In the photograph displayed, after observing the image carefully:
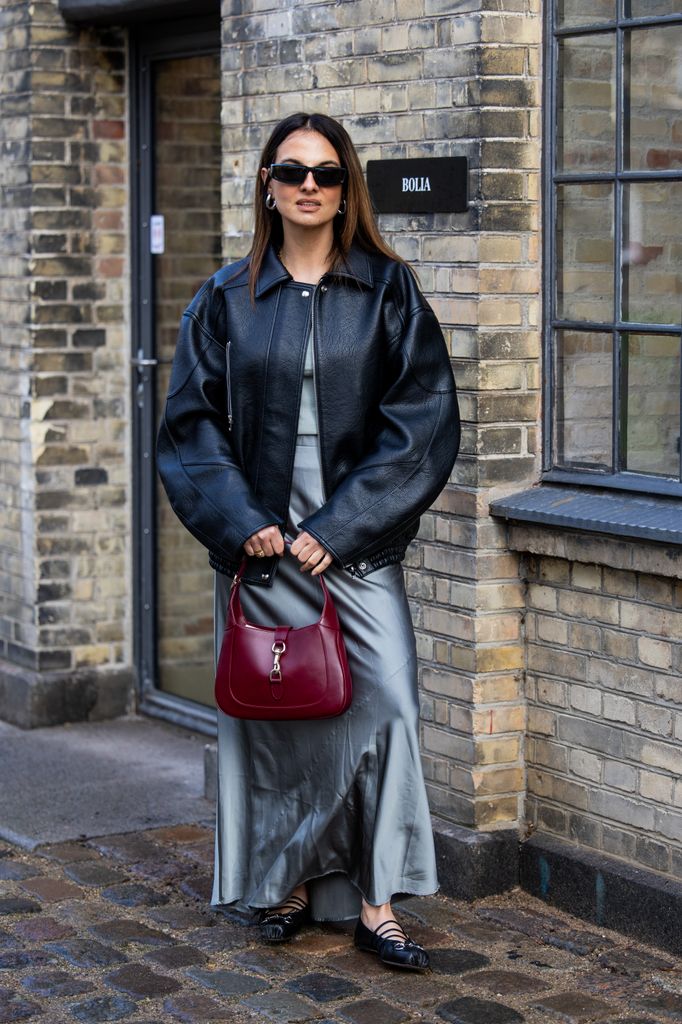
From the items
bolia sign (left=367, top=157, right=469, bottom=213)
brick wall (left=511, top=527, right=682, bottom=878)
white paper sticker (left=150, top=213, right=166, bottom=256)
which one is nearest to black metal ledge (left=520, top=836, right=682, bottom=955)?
brick wall (left=511, top=527, right=682, bottom=878)

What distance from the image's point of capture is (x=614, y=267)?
16.8 feet

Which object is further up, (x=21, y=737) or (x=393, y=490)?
(x=393, y=490)

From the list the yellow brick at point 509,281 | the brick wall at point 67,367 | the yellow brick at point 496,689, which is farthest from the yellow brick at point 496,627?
the brick wall at point 67,367

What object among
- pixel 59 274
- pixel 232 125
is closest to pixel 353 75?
pixel 232 125

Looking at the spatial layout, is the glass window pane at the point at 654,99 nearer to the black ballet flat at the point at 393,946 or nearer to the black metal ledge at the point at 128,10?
the black ballet flat at the point at 393,946

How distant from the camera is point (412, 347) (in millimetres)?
4691

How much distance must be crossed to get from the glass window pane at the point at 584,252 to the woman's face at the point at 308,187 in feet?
2.70

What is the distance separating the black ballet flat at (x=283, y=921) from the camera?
196 inches

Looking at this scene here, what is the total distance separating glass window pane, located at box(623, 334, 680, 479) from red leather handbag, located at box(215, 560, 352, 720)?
40.5 inches

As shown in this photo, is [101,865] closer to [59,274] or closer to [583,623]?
[583,623]

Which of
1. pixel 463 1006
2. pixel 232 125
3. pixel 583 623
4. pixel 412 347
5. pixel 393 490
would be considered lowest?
pixel 463 1006

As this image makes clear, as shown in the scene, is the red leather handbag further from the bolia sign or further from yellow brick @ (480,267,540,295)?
the bolia sign

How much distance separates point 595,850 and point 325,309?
171 centimetres

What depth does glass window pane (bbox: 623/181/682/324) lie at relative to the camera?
4.95 metres
